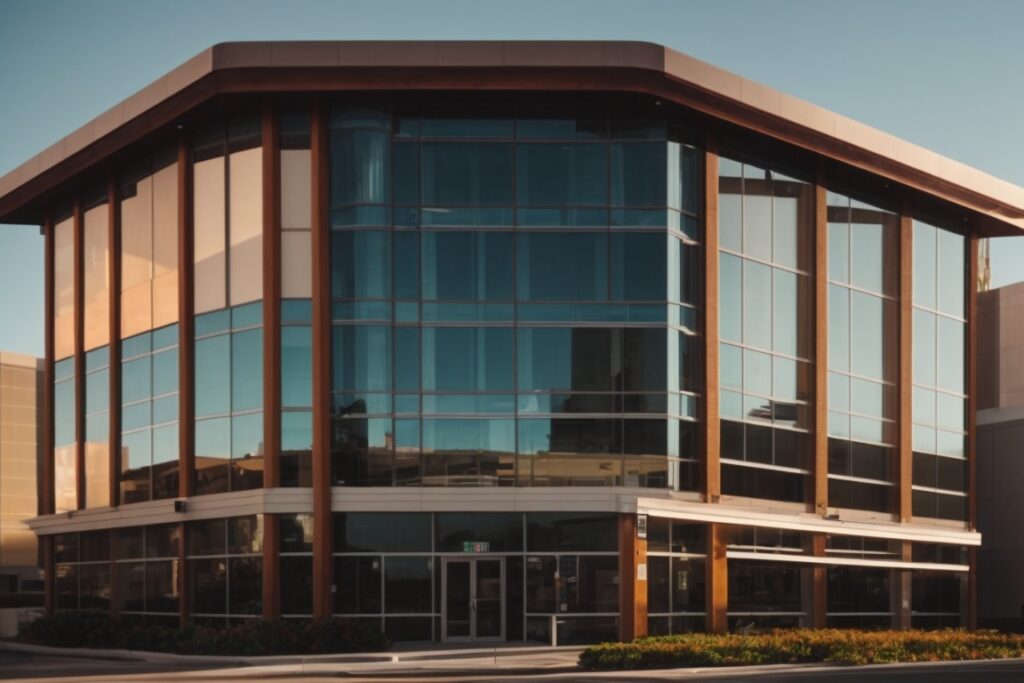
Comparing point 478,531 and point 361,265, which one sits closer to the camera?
point 478,531

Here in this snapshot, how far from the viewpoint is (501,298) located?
35.9 metres

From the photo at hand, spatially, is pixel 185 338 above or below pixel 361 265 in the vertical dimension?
below

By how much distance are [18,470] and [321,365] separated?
3926 cm

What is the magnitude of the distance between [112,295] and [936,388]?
85.8 ft

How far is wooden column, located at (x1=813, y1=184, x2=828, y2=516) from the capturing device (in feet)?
132

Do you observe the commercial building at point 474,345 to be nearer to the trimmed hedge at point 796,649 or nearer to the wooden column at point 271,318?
the wooden column at point 271,318

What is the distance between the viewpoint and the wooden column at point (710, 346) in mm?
36938

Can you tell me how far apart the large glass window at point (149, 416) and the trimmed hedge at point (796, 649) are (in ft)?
48.3

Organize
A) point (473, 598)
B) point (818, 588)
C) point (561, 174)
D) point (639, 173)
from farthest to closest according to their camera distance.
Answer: point (818, 588) < point (639, 173) < point (561, 174) < point (473, 598)

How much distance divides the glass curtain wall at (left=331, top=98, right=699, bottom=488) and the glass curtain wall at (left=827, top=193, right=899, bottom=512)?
7.36 meters

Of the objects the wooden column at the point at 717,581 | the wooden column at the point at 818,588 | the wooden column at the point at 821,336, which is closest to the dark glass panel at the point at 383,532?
the wooden column at the point at 717,581

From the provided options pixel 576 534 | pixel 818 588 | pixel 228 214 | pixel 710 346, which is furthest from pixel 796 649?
pixel 228 214

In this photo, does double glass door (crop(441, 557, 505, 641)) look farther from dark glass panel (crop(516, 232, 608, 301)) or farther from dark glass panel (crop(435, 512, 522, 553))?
dark glass panel (crop(516, 232, 608, 301))

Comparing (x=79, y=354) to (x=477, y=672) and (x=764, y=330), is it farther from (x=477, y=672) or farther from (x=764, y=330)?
(x=764, y=330)
